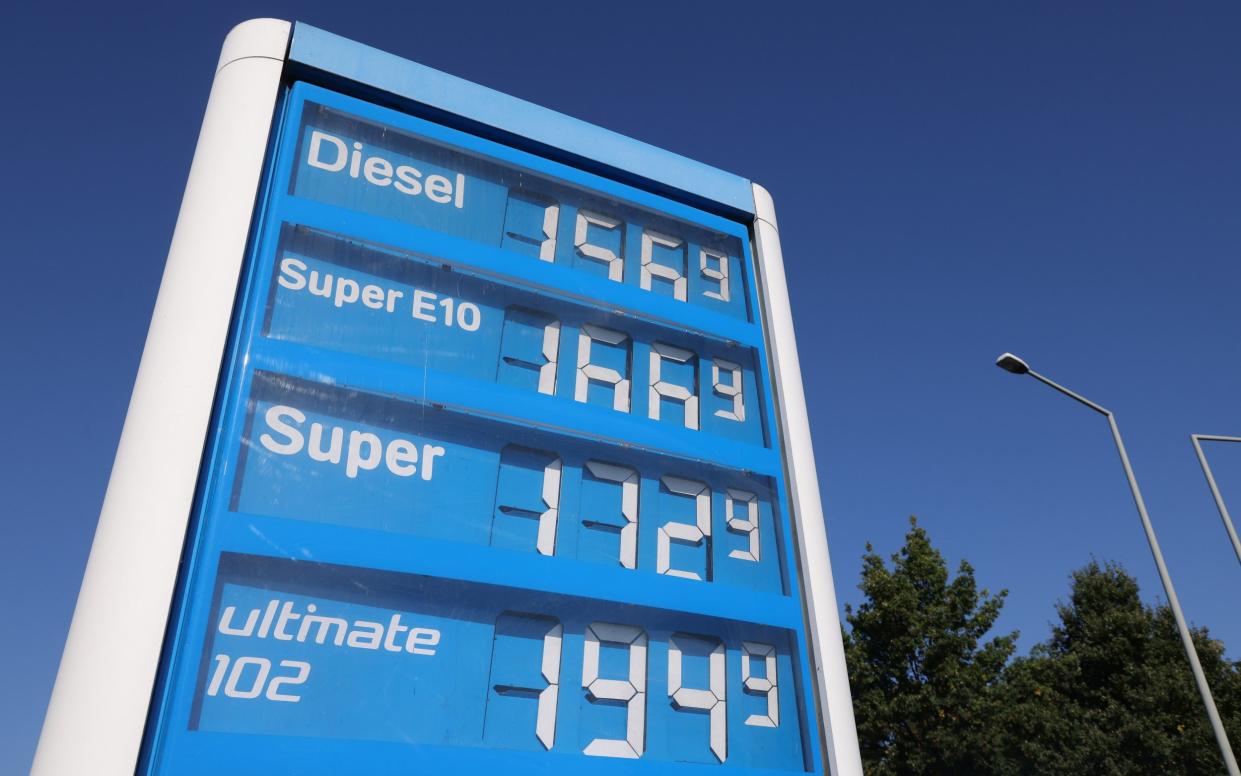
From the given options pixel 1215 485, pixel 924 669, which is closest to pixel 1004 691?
pixel 924 669

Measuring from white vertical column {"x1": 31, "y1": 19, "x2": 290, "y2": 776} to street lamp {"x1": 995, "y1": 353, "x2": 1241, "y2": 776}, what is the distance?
9.29 m

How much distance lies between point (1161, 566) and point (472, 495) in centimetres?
878

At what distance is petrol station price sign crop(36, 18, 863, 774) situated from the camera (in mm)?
3795

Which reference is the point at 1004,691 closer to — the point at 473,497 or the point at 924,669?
the point at 924,669

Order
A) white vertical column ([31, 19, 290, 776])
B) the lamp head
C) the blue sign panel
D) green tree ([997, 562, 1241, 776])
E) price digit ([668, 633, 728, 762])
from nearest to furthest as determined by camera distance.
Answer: white vertical column ([31, 19, 290, 776]), the blue sign panel, price digit ([668, 633, 728, 762]), the lamp head, green tree ([997, 562, 1241, 776])

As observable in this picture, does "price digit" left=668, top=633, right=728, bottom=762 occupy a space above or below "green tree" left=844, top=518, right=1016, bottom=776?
below

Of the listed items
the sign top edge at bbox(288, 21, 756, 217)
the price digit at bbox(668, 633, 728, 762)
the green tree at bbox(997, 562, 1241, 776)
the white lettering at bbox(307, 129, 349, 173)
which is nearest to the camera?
the price digit at bbox(668, 633, 728, 762)

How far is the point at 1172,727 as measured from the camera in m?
19.2

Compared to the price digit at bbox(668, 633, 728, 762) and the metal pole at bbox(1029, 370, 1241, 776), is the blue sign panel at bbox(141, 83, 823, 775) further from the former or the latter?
the metal pole at bbox(1029, 370, 1241, 776)

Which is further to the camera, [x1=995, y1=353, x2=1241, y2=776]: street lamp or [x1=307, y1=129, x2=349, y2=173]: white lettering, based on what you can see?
[x1=995, y1=353, x2=1241, y2=776]: street lamp

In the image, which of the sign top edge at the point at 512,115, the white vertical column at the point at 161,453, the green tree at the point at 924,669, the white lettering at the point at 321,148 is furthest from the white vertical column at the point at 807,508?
the green tree at the point at 924,669

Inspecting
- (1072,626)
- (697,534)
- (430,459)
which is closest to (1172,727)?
(1072,626)

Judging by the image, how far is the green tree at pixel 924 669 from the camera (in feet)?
62.9

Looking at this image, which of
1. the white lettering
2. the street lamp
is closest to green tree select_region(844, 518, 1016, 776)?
the street lamp
